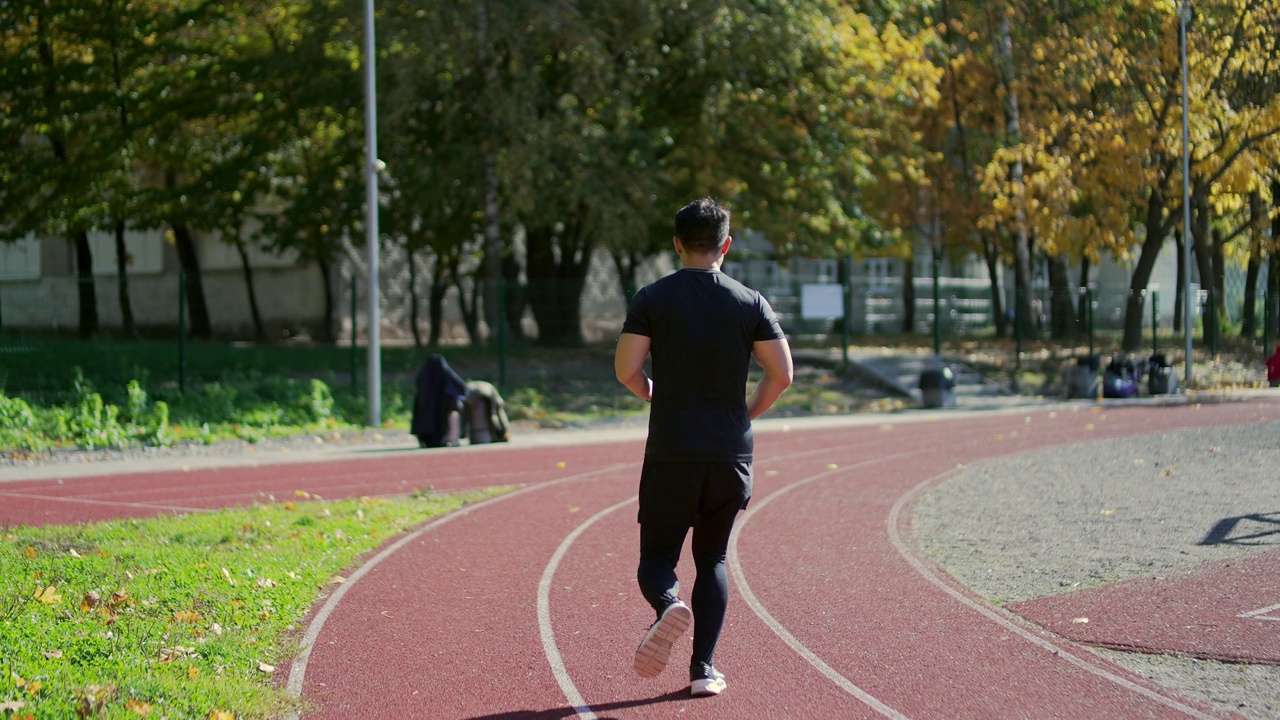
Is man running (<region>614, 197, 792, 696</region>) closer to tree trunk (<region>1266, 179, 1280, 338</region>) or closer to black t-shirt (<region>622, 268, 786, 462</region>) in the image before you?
black t-shirt (<region>622, 268, 786, 462</region>)

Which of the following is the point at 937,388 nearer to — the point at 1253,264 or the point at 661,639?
the point at 1253,264

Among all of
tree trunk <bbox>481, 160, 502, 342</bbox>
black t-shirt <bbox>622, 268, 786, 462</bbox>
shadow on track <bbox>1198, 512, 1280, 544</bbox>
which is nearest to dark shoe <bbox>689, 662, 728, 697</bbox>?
black t-shirt <bbox>622, 268, 786, 462</bbox>

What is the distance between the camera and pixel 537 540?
984 centimetres

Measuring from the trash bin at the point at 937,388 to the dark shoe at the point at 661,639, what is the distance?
21.0 metres

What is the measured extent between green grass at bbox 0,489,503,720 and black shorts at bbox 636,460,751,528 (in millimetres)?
1780

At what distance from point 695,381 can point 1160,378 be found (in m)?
24.7

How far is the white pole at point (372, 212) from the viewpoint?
19.5 m

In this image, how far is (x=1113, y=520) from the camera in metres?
10.2

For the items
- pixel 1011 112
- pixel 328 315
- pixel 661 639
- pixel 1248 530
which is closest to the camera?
pixel 661 639

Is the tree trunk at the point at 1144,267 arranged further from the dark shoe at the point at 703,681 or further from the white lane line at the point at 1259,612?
the dark shoe at the point at 703,681

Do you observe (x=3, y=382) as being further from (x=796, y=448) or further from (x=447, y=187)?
(x=796, y=448)

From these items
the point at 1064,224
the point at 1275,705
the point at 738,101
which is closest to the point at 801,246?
the point at 738,101

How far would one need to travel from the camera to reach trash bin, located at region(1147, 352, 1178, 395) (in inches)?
1088

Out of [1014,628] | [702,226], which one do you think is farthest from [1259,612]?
[702,226]
